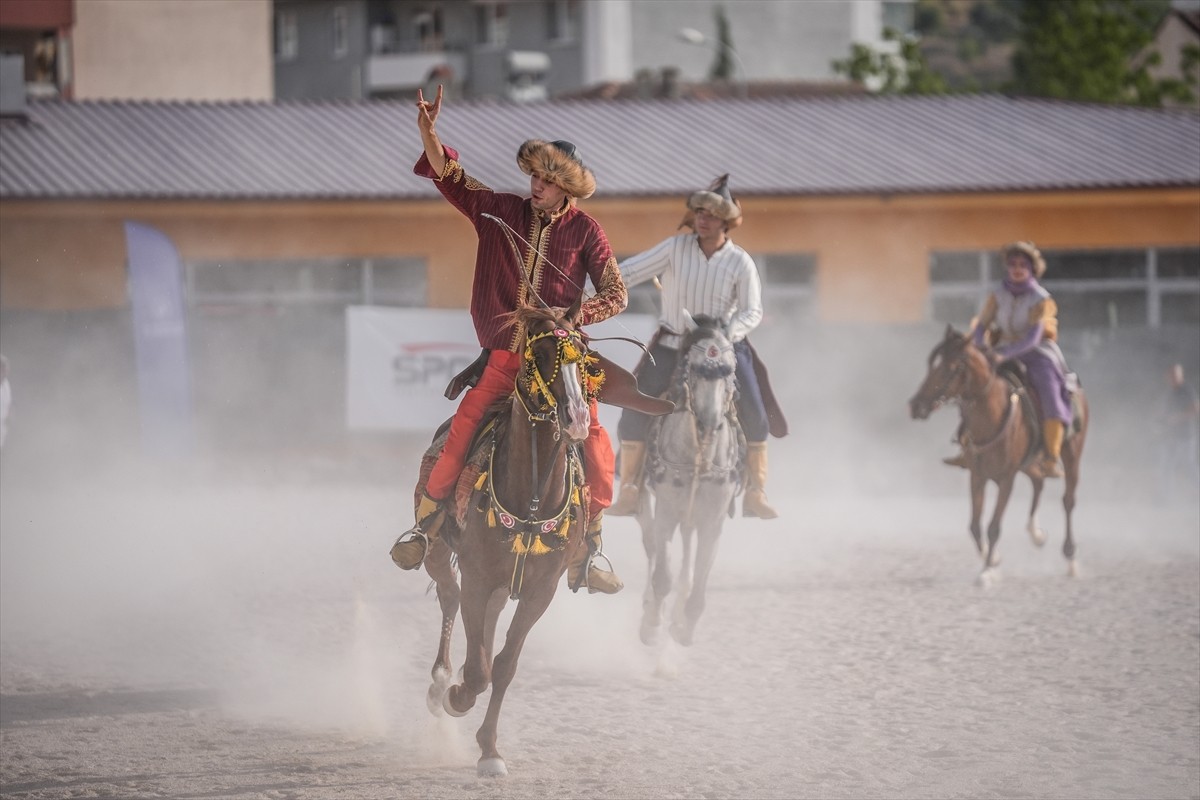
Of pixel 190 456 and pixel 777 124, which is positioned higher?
pixel 777 124

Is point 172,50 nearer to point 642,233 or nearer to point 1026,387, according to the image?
point 642,233

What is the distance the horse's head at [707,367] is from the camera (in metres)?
10.2

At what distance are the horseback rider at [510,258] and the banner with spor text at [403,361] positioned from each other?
1226 centimetres

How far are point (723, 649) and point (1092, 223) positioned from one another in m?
16.1

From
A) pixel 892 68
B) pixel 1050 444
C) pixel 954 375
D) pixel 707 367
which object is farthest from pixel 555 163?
pixel 892 68

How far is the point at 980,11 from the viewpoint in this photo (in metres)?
110

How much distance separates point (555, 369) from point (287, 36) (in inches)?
2471

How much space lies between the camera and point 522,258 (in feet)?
25.7

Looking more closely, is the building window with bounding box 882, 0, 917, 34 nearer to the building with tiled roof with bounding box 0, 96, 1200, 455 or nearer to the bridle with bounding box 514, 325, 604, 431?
the building with tiled roof with bounding box 0, 96, 1200, 455

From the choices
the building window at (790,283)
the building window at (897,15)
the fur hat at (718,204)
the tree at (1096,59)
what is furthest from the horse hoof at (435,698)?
the building window at (897,15)

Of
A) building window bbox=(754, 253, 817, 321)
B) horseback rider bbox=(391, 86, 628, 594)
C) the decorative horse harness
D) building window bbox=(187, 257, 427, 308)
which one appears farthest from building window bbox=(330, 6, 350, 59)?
the decorative horse harness

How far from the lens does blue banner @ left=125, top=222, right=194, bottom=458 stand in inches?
772

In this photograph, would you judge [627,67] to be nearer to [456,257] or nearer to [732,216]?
[456,257]

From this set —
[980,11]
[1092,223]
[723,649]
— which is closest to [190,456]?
[723,649]
